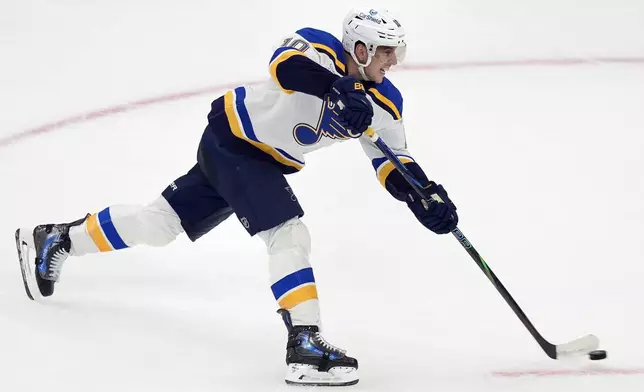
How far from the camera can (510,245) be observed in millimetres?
3490

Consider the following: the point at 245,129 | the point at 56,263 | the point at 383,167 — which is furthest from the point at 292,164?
the point at 56,263

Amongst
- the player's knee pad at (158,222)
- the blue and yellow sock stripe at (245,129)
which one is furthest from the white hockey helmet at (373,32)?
the player's knee pad at (158,222)

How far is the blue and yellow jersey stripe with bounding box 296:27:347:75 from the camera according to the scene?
2.69 meters

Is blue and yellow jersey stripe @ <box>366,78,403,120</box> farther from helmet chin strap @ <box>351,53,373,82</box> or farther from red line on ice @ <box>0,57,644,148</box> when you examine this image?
red line on ice @ <box>0,57,644,148</box>

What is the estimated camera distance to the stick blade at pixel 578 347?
266 cm

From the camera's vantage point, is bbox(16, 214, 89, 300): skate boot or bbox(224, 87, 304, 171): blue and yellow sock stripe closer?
bbox(224, 87, 304, 171): blue and yellow sock stripe

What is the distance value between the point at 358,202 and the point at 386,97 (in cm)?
115

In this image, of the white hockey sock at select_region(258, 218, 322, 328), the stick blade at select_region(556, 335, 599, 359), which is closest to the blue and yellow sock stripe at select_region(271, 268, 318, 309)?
the white hockey sock at select_region(258, 218, 322, 328)

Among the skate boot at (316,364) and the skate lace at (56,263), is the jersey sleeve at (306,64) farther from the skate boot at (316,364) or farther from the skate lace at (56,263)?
the skate lace at (56,263)

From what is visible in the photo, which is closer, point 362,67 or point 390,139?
point 362,67

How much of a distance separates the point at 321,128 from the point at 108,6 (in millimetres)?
3027

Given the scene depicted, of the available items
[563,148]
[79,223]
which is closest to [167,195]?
[79,223]

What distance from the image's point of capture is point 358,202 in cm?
386

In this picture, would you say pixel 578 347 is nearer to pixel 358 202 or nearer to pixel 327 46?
pixel 327 46
